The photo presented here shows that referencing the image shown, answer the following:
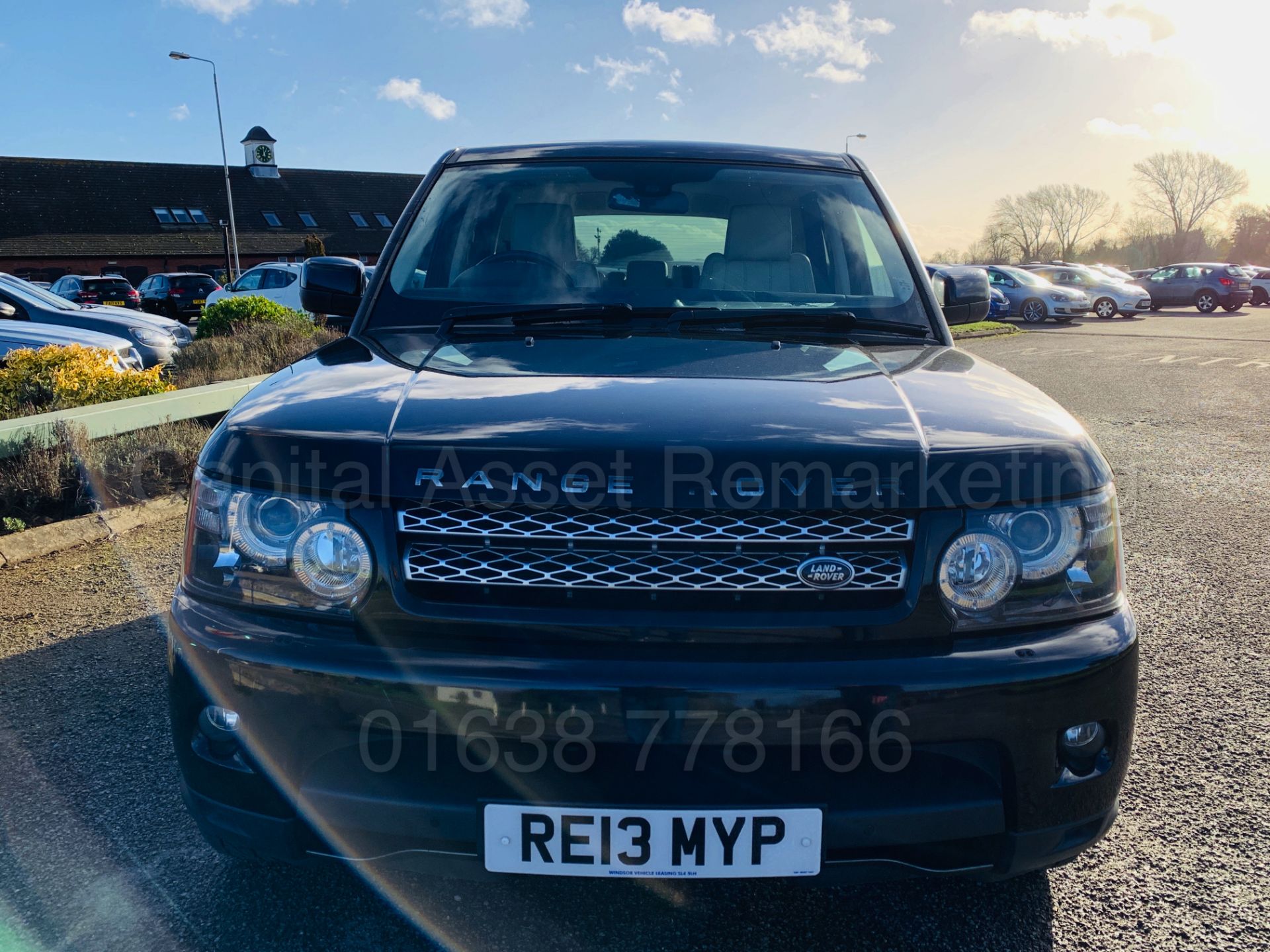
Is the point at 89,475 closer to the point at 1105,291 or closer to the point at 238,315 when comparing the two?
the point at 238,315

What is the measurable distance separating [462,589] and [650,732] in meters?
0.43

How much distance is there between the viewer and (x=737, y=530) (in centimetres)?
172

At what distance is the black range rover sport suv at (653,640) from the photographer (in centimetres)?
168

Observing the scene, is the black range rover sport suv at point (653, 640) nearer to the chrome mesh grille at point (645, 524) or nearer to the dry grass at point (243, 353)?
the chrome mesh grille at point (645, 524)

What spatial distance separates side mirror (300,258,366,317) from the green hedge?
35.2 ft

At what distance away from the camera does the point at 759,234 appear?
302 cm

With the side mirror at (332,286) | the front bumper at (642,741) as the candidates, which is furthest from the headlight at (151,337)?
the front bumper at (642,741)

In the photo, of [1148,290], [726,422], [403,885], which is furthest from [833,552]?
[1148,290]

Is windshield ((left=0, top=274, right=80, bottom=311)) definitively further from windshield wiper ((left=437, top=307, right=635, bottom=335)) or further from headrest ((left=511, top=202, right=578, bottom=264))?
windshield wiper ((left=437, top=307, right=635, bottom=335))

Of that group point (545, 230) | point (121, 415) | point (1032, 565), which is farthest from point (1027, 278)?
point (1032, 565)

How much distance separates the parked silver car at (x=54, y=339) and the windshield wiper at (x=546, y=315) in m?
7.08

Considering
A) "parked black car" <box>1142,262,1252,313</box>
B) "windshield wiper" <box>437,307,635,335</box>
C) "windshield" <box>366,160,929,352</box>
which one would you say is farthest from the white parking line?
"parked black car" <box>1142,262,1252,313</box>

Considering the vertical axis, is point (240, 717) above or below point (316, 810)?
above

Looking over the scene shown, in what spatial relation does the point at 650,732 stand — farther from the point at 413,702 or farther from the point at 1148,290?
the point at 1148,290
